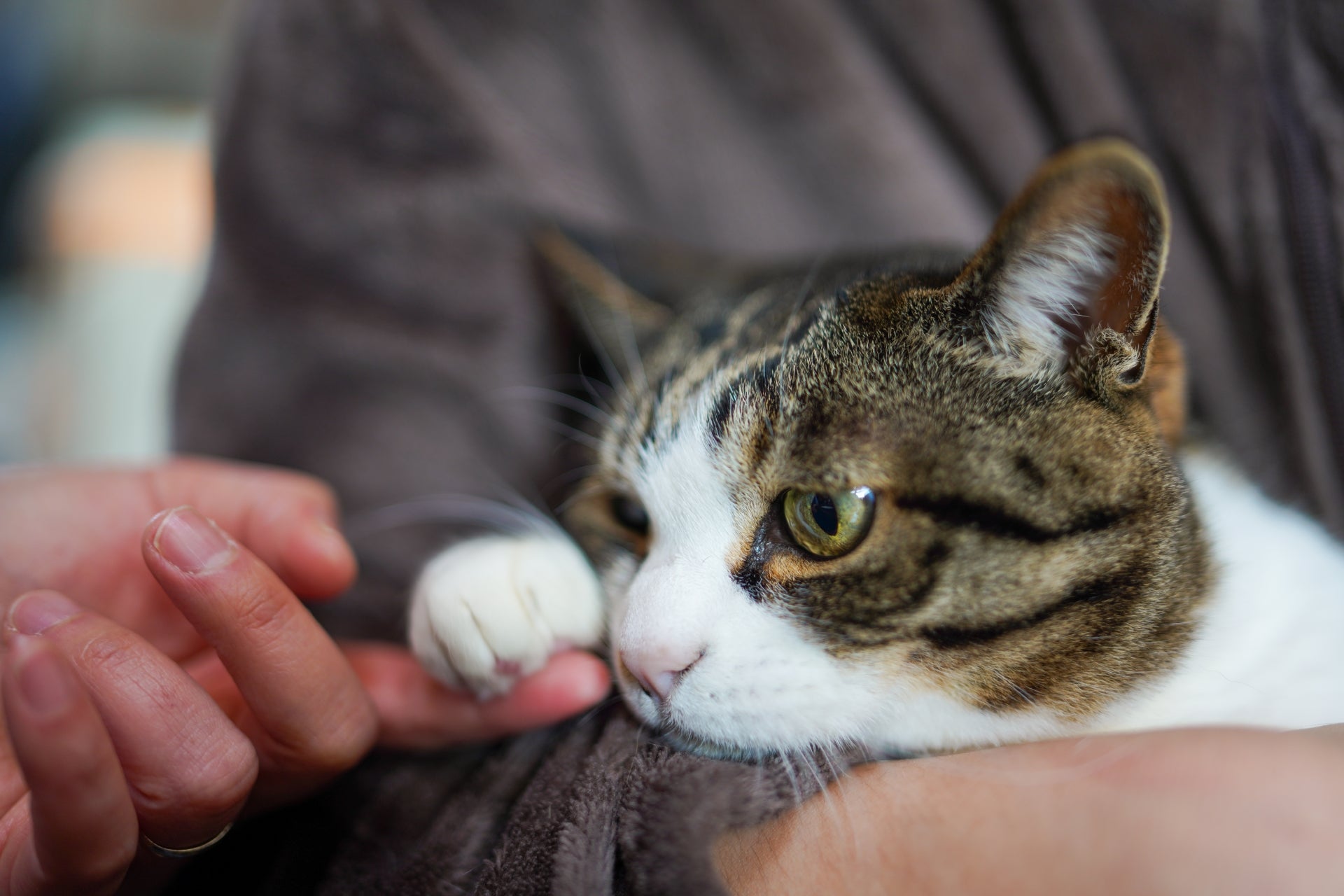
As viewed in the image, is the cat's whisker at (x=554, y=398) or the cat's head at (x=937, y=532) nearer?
the cat's head at (x=937, y=532)

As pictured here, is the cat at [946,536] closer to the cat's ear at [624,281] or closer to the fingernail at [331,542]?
the fingernail at [331,542]

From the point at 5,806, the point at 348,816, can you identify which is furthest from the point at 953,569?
the point at 5,806

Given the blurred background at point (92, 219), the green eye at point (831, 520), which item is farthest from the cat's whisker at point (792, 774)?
the blurred background at point (92, 219)

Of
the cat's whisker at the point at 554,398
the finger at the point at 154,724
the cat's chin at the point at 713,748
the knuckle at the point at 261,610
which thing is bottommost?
the finger at the point at 154,724

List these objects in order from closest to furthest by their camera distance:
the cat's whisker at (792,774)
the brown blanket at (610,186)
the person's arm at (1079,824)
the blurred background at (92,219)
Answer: the person's arm at (1079,824) → the cat's whisker at (792,774) → the brown blanket at (610,186) → the blurred background at (92,219)

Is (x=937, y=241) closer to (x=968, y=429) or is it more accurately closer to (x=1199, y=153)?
(x=1199, y=153)

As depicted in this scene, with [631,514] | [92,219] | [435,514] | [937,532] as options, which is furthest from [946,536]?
[92,219]
